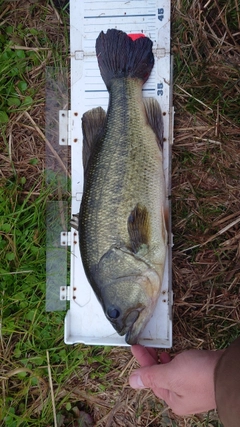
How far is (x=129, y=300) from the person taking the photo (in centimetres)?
209

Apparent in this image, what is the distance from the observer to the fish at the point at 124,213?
2096 millimetres

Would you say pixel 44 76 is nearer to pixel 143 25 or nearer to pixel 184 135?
pixel 143 25

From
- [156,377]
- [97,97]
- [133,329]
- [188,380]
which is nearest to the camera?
[188,380]

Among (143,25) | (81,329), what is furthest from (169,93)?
(81,329)

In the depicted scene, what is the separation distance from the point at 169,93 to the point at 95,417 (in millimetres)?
2171

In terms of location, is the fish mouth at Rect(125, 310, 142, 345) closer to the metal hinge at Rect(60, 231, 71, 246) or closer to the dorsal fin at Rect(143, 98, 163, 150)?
the metal hinge at Rect(60, 231, 71, 246)

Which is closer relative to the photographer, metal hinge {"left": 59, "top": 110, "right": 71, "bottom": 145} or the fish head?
the fish head

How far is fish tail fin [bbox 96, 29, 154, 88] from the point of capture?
91.5 inches

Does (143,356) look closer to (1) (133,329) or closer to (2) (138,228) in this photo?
(1) (133,329)

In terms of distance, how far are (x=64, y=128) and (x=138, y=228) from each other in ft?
3.10

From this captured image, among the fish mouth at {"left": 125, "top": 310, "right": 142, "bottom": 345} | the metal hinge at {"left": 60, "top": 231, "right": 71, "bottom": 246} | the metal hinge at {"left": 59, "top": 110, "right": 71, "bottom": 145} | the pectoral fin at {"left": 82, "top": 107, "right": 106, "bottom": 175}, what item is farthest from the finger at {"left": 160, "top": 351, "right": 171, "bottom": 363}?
the metal hinge at {"left": 59, "top": 110, "right": 71, "bottom": 145}

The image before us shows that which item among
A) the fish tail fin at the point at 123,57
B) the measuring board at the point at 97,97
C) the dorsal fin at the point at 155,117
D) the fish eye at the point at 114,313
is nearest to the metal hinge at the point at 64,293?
the measuring board at the point at 97,97

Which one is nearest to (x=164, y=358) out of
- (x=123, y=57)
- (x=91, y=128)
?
(x=91, y=128)

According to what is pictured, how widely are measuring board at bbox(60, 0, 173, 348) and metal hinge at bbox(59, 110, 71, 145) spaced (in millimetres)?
21
